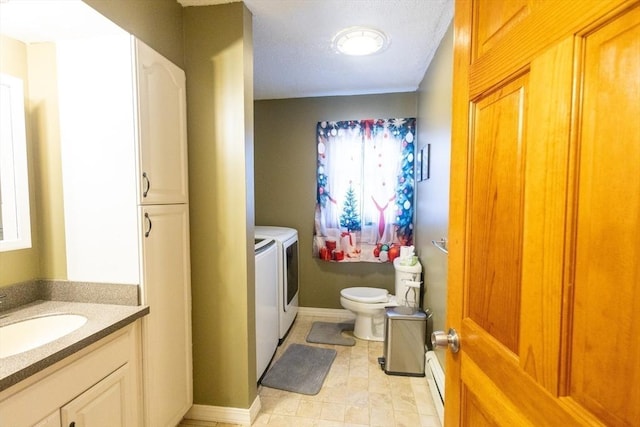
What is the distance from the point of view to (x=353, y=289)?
9.97 feet

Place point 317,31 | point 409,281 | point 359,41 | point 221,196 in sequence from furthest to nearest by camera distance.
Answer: point 409,281, point 359,41, point 317,31, point 221,196

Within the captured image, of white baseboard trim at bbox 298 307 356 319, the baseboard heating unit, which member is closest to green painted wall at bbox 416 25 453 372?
the baseboard heating unit

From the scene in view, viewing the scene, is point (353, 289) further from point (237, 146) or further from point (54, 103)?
point (54, 103)

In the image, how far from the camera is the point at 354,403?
1.98m

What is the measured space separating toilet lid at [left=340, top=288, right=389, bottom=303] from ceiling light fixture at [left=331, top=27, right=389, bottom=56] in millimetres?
2040

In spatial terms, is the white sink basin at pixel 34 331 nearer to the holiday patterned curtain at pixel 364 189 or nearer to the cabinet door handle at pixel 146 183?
the cabinet door handle at pixel 146 183

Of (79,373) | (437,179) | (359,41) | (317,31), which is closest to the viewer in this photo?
(79,373)

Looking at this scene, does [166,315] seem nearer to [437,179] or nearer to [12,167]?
[12,167]

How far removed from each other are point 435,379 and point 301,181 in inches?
86.5

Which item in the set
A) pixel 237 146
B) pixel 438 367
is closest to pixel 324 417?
pixel 438 367

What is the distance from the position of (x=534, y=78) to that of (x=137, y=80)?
4.69ft

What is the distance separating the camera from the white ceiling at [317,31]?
1.21 m

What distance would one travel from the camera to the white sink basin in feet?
3.67

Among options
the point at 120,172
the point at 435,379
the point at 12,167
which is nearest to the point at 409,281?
the point at 435,379
